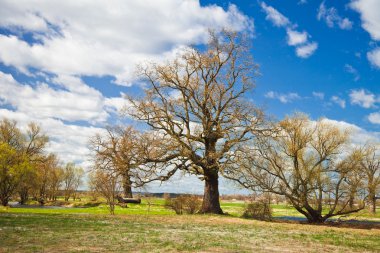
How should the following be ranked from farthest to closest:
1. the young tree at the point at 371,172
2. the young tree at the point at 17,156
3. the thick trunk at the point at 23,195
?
the thick trunk at the point at 23,195, the young tree at the point at 17,156, the young tree at the point at 371,172

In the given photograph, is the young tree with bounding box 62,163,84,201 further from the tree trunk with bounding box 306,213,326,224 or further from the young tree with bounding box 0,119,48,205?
the tree trunk with bounding box 306,213,326,224

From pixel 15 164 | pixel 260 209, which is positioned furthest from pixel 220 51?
pixel 15 164

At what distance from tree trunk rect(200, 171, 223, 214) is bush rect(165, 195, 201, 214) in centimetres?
302

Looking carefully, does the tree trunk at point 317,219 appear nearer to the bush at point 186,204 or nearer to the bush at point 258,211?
the bush at point 258,211

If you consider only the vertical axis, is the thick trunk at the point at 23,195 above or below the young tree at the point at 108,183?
below

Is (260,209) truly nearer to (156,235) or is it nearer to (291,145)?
(291,145)

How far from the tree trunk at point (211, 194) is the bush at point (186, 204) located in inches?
119

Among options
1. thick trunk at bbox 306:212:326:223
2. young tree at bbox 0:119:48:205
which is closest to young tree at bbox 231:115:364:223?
thick trunk at bbox 306:212:326:223

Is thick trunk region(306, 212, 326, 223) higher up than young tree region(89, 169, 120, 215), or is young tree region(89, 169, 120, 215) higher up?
young tree region(89, 169, 120, 215)

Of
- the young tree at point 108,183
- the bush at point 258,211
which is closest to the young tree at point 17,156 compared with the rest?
the young tree at point 108,183

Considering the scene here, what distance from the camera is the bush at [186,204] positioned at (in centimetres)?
4175

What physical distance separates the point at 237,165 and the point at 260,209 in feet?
18.7

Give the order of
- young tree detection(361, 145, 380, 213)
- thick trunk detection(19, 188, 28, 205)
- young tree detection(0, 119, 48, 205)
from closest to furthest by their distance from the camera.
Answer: young tree detection(361, 145, 380, 213) < young tree detection(0, 119, 48, 205) < thick trunk detection(19, 188, 28, 205)

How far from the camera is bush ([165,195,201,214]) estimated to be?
4175cm
